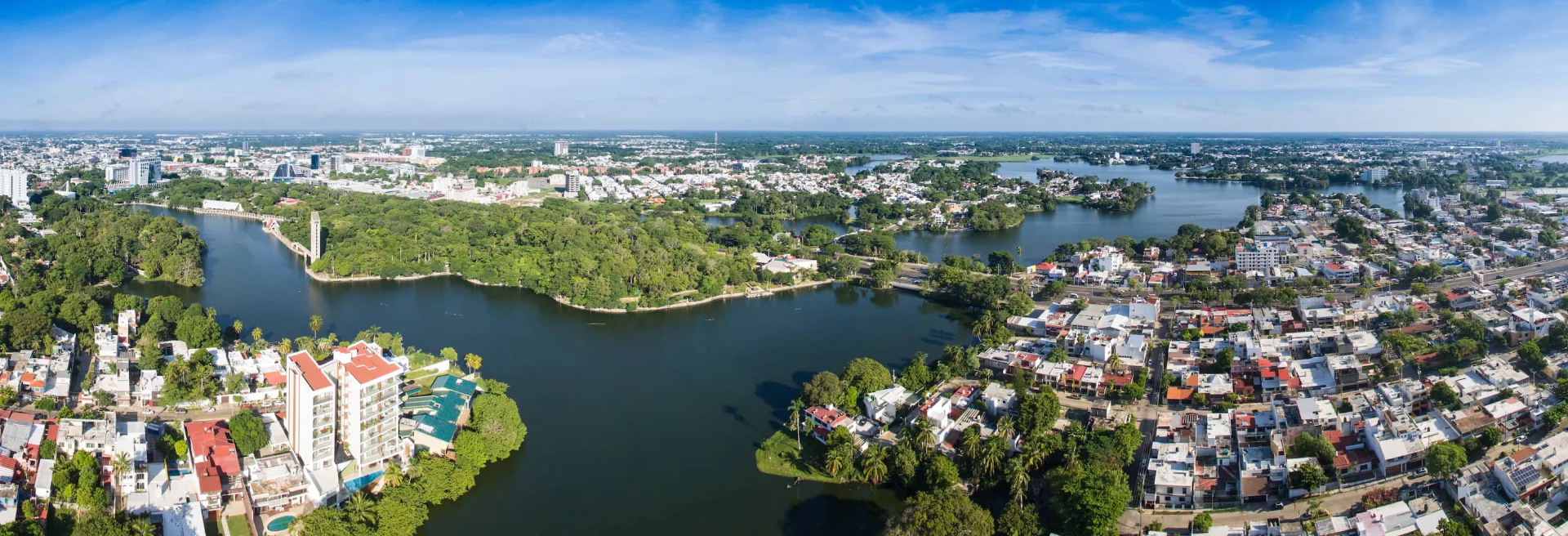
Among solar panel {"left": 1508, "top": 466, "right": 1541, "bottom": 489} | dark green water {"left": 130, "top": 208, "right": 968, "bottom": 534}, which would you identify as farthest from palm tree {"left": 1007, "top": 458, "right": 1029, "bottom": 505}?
solar panel {"left": 1508, "top": 466, "right": 1541, "bottom": 489}

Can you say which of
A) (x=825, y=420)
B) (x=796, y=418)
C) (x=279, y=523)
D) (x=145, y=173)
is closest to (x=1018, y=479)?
(x=825, y=420)

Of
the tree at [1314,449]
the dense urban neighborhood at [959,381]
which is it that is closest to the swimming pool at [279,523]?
the dense urban neighborhood at [959,381]

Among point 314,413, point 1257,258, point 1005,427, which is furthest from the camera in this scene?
point 1257,258

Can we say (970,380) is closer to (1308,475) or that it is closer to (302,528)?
(1308,475)

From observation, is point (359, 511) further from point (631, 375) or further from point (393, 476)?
point (631, 375)

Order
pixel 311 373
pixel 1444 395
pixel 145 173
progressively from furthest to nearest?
pixel 145 173 → pixel 1444 395 → pixel 311 373

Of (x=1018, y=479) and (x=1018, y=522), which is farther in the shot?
(x=1018, y=479)
